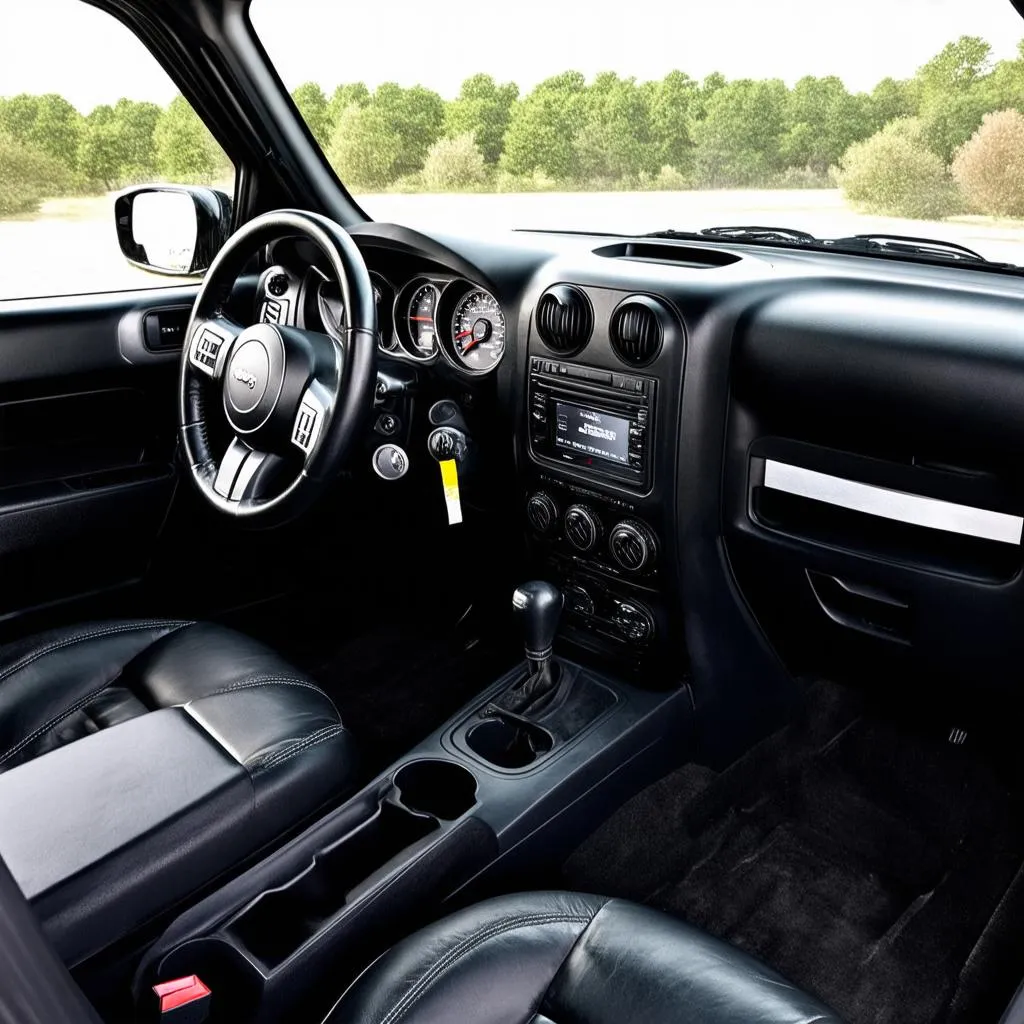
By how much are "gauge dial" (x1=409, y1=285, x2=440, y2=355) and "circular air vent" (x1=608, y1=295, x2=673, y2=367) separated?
1.72 feet

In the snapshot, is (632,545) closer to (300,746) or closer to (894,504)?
(894,504)

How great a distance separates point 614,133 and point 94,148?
3.92ft

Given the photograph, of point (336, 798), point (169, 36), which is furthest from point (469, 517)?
point (169, 36)

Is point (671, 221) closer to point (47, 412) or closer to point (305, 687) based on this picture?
point (305, 687)

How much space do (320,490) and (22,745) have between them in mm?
627

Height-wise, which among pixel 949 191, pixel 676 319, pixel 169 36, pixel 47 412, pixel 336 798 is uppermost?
pixel 169 36

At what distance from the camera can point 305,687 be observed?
5.99 feet

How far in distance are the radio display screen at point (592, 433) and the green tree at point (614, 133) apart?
58 cm

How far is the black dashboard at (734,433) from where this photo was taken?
1671mm

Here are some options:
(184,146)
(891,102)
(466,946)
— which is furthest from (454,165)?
(466,946)

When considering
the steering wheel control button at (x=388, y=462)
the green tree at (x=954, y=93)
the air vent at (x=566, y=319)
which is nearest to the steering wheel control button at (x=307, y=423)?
the steering wheel control button at (x=388, y=462)

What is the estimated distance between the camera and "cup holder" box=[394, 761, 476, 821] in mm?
1928

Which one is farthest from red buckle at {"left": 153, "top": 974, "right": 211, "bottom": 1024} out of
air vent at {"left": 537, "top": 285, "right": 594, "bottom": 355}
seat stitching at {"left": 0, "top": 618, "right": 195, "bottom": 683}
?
air vent at {"left": 537, "top": 285, "right": 594, "bottom": 355}

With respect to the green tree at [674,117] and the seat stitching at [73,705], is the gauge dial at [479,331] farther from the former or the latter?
the seat stitching at [73,705]
